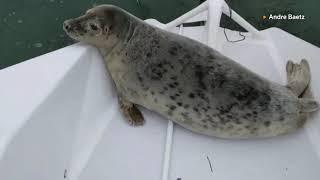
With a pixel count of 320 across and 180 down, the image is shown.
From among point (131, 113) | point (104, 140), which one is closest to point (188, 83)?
point (131, 113)

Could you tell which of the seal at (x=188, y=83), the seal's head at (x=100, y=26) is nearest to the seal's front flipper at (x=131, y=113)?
the seal at (x=188, y=83)

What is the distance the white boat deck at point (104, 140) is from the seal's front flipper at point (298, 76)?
0.18 feet

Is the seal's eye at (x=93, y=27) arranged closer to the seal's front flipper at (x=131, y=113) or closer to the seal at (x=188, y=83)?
the seal at (x=188, y=83)

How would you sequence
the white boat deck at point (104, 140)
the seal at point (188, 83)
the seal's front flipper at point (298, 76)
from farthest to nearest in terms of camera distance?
the seal's front flipper at point (298, 76) < the seal at point (188, 83) < the white boat deck at point (104, 140)

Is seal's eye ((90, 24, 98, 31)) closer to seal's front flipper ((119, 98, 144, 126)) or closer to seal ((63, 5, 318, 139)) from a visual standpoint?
seal ((63, 5, 318, 139))

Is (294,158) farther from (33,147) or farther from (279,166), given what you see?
(33,147)

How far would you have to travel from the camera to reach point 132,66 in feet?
5.54

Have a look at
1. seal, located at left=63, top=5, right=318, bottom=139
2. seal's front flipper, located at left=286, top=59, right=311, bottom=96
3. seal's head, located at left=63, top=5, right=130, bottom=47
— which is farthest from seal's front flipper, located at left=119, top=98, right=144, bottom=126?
seal's front flipper, located at left=286, top=59, right=311, bottom=96

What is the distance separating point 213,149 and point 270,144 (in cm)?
22

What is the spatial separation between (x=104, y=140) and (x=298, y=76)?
0.83 m

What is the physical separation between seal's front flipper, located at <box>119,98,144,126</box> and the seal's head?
251mm

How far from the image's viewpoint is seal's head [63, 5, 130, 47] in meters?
1.66

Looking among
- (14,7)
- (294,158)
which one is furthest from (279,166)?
(14,7)

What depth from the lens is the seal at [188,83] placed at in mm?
1594
